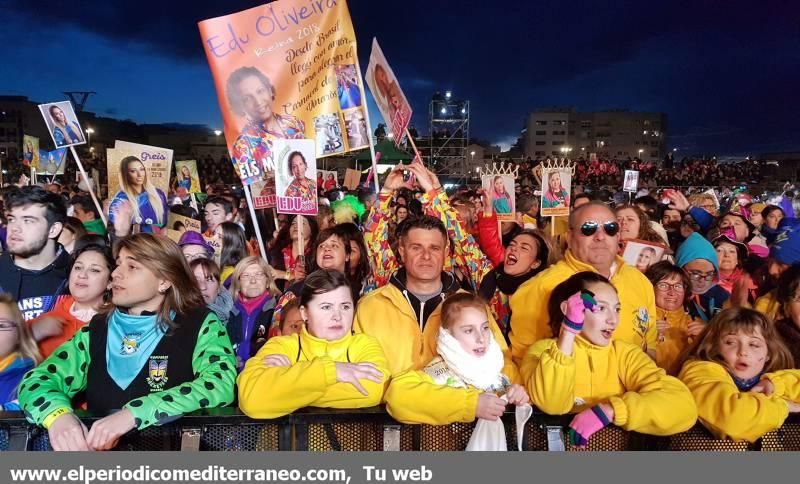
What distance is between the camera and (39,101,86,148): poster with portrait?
7973 millimetres

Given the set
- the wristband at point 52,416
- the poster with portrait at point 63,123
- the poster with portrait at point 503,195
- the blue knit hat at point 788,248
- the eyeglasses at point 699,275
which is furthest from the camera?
the poster with portrait at point 63,123

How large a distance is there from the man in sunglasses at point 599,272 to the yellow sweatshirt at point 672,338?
0.71 feet

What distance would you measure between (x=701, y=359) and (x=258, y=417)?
208cm

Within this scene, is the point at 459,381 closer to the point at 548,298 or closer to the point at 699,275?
the point at 548,298

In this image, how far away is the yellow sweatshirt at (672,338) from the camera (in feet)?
12.5

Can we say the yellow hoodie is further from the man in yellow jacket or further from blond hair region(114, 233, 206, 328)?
blond hair region(114, 233, 206, 328)

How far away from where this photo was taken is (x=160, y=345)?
2.59m

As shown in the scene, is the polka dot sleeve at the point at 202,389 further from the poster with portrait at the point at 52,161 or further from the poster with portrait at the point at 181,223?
the poster with portrait at the point at 52,161

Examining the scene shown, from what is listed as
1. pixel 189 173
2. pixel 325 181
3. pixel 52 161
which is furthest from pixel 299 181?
pixel 52 161

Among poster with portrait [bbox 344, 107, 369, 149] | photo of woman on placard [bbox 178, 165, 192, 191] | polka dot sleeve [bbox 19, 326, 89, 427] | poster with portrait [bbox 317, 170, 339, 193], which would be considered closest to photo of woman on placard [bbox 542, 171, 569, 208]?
poster with portrait [bbox 344, 107, 369, 149]

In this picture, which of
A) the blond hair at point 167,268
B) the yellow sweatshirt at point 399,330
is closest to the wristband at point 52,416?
the blond hair at point 167,268

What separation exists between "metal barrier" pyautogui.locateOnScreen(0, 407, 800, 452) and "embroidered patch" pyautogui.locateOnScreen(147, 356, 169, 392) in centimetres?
30
